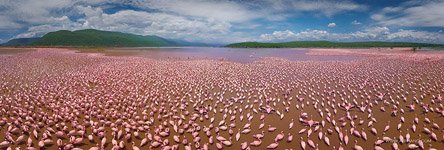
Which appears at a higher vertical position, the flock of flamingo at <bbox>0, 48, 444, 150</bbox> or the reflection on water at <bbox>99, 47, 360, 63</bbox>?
the reflection on water at <bbox>99, 47, 360, 63</bbox>

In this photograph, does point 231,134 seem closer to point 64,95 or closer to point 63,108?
point 63,108

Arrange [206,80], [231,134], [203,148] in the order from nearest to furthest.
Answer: [203,148] → [231,134] → [206,80]

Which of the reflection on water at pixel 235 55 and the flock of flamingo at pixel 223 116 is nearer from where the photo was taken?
the flock of flamingo at pixel 223 116

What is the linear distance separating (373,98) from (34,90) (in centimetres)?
2023

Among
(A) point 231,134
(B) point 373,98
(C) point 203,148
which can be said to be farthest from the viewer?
(B) point 373,98

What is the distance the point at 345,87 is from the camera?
57.0ft

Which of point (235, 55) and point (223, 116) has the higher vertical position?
point (235, 55)

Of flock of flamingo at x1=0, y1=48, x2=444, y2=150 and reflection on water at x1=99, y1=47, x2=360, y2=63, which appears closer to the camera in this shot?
flock of flamingo at x1=0, y1=48, x2=444, y2=150

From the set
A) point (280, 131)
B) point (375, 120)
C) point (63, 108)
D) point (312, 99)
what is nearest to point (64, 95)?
point (63, 108)

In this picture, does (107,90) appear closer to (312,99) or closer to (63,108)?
(63,108)

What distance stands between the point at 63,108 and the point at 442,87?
22109 mm

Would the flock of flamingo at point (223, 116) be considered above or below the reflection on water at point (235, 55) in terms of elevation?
below

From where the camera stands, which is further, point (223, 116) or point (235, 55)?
point (235, 55)

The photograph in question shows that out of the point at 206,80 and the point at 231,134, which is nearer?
the point at 231,134
